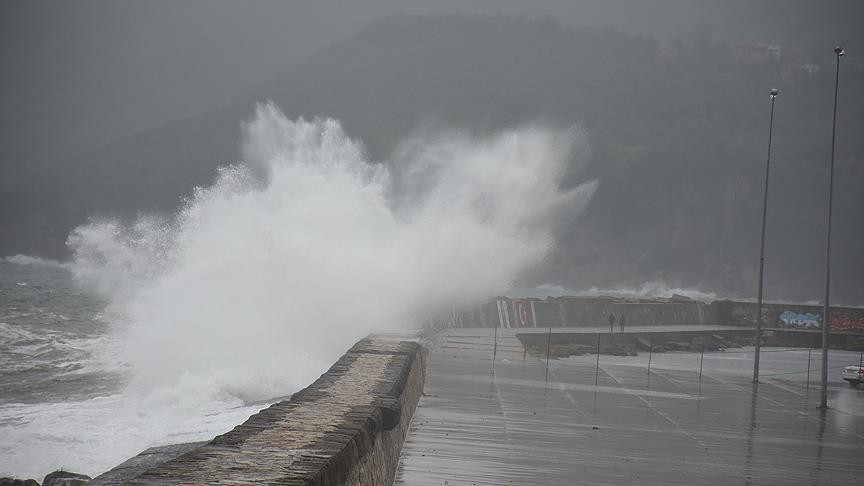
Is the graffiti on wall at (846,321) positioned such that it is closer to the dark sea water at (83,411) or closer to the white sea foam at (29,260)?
the dark sea water at (83,411)

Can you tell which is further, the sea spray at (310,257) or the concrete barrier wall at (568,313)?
the concrete barrier wall at (568,313)

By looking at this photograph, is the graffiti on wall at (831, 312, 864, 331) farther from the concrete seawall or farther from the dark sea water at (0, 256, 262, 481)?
the concrete seawall

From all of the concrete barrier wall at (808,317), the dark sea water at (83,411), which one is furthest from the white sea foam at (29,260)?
the concrete barrier wall at (808,317)

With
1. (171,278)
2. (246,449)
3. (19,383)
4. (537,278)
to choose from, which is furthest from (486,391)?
(537,278)

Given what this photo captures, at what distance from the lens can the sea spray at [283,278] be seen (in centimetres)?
1933

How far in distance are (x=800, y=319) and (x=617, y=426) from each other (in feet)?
104

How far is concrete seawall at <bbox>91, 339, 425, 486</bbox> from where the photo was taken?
21.6 ft

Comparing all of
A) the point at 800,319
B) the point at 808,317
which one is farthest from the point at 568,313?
the point at 808,317

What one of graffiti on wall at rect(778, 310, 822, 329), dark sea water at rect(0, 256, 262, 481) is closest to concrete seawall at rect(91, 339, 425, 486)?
dark sea water at rect(0, 256, 262, 481)

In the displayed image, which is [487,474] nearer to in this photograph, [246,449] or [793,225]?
[246,449]

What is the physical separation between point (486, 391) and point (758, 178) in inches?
7335

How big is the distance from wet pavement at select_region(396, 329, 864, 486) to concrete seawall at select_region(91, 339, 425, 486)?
2.74ft

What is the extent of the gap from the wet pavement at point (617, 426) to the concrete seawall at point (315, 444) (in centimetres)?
83

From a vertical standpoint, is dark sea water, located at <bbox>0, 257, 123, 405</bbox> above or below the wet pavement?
below
